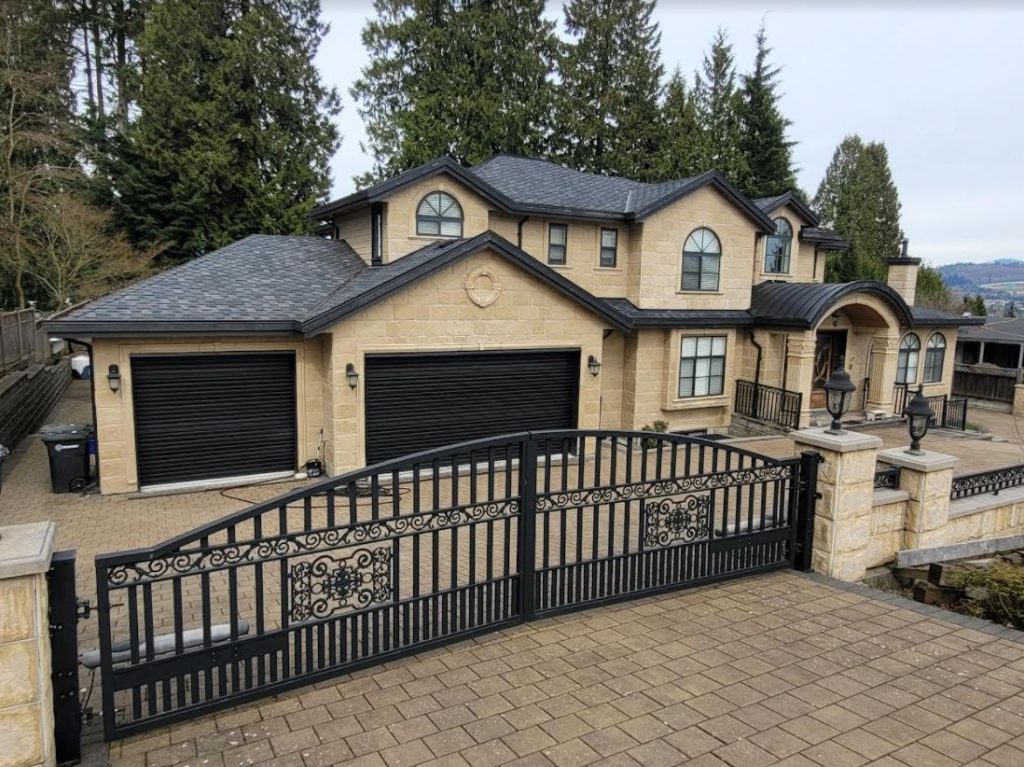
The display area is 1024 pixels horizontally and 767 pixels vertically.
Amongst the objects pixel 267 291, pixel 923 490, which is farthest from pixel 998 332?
pixel 267 291

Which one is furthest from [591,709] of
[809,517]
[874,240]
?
[874,240]

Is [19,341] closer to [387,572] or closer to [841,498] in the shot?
[387,572]

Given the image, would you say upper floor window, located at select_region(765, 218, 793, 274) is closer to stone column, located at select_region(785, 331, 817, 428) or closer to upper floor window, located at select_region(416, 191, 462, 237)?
stone column, located at select_region(785, 331, 817, 428)

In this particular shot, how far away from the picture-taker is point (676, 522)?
654 cm

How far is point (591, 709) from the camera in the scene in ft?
15.0

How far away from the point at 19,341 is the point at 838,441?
18445mm

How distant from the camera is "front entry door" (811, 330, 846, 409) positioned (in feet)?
67.4

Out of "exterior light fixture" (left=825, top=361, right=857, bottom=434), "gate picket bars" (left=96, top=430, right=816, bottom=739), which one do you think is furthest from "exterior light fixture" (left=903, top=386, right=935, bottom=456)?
"gate picket bars" (left=96, top=430, right=816, bottom=739)

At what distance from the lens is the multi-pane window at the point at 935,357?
70.8 feet

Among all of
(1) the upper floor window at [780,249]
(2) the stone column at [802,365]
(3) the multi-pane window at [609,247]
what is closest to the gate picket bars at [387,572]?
(3) the multi-pane window at [609,247]

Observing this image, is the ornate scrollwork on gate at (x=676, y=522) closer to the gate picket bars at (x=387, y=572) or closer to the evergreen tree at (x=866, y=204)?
the gate picket bars at (x=387, y=572)

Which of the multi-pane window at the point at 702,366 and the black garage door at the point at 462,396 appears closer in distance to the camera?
the black garage door at the point at 462,396

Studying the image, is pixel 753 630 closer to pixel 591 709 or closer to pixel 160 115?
pixel 591 709

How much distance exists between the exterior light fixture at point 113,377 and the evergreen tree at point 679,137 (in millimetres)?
29673
